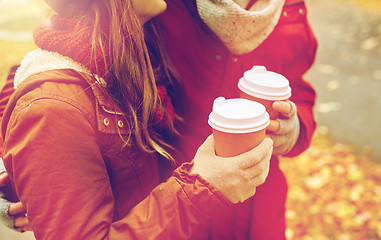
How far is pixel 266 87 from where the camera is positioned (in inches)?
52.6

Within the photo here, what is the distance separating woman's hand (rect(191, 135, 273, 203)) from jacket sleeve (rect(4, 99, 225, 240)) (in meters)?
0.05

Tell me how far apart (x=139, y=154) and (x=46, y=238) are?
496mm

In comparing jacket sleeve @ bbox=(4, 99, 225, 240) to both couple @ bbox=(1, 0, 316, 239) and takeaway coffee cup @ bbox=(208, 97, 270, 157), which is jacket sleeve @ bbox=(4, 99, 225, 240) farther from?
takeaway coffee cup @ bbox=(208, 97, 270, 157)

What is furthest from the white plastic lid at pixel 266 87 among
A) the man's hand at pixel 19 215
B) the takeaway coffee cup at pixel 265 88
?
the man's hand at pixel 19 215

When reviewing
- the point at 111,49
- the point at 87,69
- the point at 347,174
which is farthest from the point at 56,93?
the point at 347,174

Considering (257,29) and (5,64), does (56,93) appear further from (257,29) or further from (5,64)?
(5,64)

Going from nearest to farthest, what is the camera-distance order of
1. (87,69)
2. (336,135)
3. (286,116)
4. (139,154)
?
(87,69)
(139,154)
(286,116)
(336,135)

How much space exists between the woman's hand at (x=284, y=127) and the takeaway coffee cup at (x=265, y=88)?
0.15ft

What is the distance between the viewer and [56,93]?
1065 millimetres

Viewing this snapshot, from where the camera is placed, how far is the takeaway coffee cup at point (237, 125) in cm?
112

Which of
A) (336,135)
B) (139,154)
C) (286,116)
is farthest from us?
(336,135)

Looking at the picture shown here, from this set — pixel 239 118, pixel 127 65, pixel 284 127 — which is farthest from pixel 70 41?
pixel 284 127

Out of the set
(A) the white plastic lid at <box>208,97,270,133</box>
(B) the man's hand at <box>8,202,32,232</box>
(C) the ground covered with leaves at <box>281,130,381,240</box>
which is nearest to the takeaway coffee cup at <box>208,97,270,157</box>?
(A) the white plastic lid at <box>208,97,270,133</box>

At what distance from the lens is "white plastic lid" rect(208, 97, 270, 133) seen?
1116 millimetres
